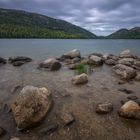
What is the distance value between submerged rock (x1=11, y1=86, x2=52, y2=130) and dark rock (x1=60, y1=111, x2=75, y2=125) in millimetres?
Answer: 803

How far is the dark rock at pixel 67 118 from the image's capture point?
23.5ft

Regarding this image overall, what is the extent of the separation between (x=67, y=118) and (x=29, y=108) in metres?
1.71

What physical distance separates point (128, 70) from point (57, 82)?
21.1 ft

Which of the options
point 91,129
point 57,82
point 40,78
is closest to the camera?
point 91,129

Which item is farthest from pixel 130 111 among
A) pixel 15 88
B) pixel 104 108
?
pixel 15 88

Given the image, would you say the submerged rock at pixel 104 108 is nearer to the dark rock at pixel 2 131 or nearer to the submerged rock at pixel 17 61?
the dark rock at pixel 2 131

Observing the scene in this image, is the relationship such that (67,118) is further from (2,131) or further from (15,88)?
(15,88)

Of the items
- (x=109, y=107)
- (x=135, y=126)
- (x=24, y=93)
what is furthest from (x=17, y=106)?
(x=135, y=126)

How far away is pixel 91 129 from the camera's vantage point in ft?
22.2

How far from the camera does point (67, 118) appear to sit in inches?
293

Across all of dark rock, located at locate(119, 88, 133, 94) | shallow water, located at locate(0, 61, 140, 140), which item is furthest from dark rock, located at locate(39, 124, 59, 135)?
dark rock, located at locate(119, 88, 133, 94)

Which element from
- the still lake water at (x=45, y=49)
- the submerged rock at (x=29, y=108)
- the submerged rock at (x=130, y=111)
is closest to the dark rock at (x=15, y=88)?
the submerged rock at (x=29, y=108)

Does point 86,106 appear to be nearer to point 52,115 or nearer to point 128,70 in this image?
point 52,115

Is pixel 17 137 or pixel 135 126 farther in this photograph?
pixel 135 126
